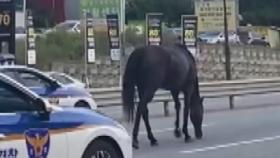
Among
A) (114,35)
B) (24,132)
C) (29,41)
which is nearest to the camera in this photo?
(24,132)

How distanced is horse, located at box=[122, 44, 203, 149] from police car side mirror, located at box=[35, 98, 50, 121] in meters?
6.54

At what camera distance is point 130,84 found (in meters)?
16.7

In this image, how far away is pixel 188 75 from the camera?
17.5 m

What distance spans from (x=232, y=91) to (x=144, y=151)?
11.0 meters

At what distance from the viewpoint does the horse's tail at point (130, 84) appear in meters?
16.4

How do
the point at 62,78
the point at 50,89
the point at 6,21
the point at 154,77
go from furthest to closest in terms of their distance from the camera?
the point at 62,78 < the point at 6,21 < the point at 50,89 < the point at 154,77

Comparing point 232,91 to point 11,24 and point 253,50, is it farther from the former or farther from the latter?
point 253,50

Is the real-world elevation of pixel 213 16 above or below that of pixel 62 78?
above

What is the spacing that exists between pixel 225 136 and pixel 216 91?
809cm

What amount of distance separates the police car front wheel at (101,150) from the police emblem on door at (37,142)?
2.34ft

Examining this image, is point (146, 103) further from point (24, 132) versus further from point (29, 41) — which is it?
point (29, 41)

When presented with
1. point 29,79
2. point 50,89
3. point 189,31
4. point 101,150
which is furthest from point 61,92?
point 189,31

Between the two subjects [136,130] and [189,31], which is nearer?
[136,130]

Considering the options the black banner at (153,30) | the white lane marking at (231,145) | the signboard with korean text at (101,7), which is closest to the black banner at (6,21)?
the white lane marking at (231,145)
